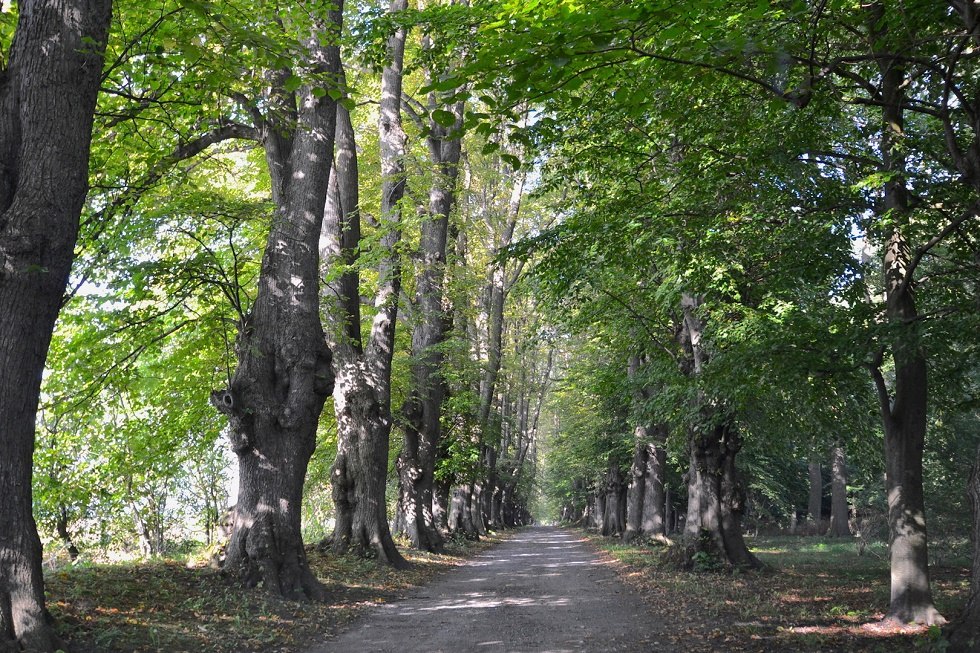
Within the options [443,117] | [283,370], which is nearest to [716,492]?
[283,370]

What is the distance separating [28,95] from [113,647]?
483cm

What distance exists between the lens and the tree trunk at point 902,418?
8.55 metres

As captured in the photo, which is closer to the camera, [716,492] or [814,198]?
[814,198]

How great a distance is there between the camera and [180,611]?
8.22m

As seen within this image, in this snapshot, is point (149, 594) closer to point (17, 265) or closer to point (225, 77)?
point (17, 265)

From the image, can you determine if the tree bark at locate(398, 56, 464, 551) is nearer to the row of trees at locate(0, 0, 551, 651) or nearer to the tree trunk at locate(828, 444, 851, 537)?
the row of trees at locate(0, 0, 551, 651)

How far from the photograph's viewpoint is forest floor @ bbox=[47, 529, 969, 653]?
24.4 ft

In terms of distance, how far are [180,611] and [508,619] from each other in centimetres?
415

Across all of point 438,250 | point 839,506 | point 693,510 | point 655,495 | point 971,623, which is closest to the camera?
point 971,623

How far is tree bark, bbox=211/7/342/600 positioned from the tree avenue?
48 mm

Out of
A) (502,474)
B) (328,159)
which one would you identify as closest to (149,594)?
(328,159)

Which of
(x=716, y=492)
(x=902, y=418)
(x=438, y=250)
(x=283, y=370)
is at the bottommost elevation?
(x=716, y=492)

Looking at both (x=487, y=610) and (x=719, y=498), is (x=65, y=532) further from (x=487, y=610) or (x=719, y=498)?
(x=719, y=498)

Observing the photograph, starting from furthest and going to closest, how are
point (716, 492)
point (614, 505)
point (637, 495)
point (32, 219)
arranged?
point (614, 505) < point (637, 495) < point (716, 492) < point (32, 219)
